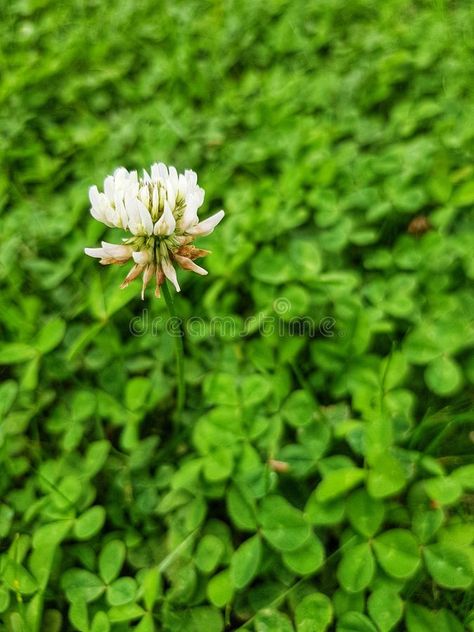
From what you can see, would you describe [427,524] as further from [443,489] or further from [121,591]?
[121,591]

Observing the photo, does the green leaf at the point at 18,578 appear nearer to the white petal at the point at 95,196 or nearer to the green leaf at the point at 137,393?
the green leaf at the point at 137,393

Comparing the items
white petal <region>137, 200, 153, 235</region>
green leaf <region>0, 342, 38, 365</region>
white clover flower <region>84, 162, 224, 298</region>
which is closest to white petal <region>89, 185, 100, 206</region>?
white clover flower <region>84, 162, 224, 298</region>

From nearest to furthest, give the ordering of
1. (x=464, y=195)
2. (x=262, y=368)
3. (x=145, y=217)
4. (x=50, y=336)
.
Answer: (x=145, y=217)
(x=262, y=368)
(x=50, y=336)
(x=464, y=195)

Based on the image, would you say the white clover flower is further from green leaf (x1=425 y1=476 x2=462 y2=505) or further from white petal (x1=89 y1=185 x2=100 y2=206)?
green leaf (x1=425 y1=476 x2=462 y2=505)

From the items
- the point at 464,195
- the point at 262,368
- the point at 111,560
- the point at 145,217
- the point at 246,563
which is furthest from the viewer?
the point at 464,195

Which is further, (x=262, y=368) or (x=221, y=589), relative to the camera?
(x=262, y=368)

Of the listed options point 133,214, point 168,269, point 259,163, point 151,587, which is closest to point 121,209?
point 133,214

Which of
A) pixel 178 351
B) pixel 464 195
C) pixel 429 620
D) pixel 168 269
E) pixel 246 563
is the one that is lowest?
pixel 429 620
